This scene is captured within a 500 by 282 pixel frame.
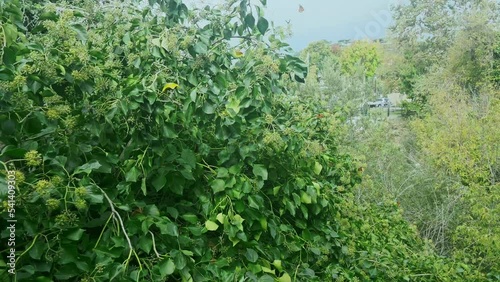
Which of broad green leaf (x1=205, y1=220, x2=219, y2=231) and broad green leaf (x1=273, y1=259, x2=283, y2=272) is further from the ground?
broad green leaf (x1=205, y1=220, x2=219, y2=231)

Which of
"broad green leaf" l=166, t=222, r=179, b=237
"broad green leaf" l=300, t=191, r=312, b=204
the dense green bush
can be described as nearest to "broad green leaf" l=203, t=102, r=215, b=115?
the dense green bush

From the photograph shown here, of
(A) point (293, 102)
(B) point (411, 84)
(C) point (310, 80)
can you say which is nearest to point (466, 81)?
(B) point (411, 84)

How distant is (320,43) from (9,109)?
725cm

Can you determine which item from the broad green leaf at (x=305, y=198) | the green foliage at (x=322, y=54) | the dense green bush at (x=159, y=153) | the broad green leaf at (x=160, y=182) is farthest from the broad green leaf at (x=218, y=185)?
the green foliage at (x=322, y=54)

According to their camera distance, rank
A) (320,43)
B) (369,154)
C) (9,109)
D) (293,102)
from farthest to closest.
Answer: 1. (320,43)
2. (369,154)
3. (293,102)
4. (9,109)

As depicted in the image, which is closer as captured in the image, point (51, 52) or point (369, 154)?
point (51, 52)

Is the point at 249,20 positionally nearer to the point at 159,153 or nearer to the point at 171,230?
the point at 159,153

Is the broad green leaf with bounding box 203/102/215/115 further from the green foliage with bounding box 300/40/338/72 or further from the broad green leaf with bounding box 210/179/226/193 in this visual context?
the green foliage with bounding box 300/40/338/72

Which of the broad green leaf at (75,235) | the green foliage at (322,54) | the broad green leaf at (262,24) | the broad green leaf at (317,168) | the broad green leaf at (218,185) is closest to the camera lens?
the broad green leaf at (75,235)

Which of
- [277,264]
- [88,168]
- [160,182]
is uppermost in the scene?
[88,168]

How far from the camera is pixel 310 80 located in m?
6.35

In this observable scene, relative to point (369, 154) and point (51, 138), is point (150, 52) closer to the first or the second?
point (51, 138)

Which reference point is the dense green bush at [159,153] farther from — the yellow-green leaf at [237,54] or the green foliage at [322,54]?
the green foliage at [322,54]

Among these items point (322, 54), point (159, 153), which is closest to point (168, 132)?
point (159, 153)
